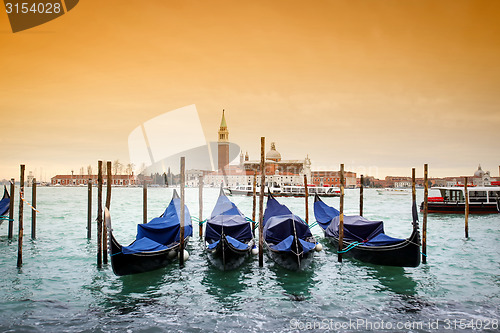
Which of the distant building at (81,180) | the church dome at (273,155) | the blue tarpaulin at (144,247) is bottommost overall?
the blue tarpaulin at (144,247)

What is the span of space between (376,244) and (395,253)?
0.47 metres

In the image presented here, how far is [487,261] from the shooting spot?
841 centimetres

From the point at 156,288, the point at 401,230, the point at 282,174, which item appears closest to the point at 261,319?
the point at 156,288

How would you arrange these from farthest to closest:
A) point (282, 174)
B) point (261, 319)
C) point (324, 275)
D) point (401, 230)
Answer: point (282, 174) → point (401, 230) → point (324, 275) → point (261, 319)

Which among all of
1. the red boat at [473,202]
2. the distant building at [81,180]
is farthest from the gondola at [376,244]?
the distant building at [81,180]

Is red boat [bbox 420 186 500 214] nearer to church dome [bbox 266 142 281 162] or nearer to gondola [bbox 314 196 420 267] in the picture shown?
gondola [bbox 314 196 420 267]

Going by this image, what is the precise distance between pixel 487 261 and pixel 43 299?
9.14m

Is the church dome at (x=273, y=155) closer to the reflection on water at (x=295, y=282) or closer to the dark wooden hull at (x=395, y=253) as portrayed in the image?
the dark wooden hull at (x=395, y=253)

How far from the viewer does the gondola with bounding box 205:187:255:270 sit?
22.9 ft

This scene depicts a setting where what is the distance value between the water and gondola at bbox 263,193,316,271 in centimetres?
23

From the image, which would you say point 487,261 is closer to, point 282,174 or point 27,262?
point 27,262

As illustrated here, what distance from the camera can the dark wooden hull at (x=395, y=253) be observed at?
6.93 m

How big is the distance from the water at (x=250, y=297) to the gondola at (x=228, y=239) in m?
0.24

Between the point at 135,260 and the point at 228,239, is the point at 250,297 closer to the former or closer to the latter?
the point at 228,239
